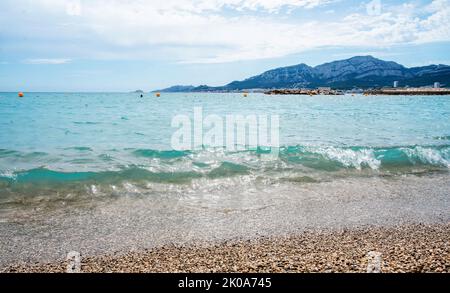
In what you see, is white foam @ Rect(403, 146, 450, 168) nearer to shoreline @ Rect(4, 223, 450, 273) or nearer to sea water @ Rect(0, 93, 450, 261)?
sea water @ Rect(0, 93, 450, 261)

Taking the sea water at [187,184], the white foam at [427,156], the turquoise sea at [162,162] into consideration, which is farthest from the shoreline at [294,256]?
the white foam at [427,156]

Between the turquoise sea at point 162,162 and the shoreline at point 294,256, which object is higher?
the turquoise sea at point 162,162

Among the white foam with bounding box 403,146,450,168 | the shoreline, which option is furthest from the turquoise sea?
the shoreline

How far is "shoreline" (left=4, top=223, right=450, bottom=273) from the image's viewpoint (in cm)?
563

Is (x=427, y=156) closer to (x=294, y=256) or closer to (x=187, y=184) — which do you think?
(x=187, y=184)

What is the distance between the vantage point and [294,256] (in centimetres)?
618

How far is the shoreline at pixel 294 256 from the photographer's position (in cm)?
563

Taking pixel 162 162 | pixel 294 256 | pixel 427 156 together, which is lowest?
pixel 294 256

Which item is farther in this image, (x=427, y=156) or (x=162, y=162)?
(x=427, y=156)

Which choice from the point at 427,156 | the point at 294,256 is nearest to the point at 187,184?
the point at 294,256

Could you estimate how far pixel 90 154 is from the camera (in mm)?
16797

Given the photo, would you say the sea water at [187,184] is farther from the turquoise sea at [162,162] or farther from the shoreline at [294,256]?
the shoreline at [294,256]

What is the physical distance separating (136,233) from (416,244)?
6.21m
